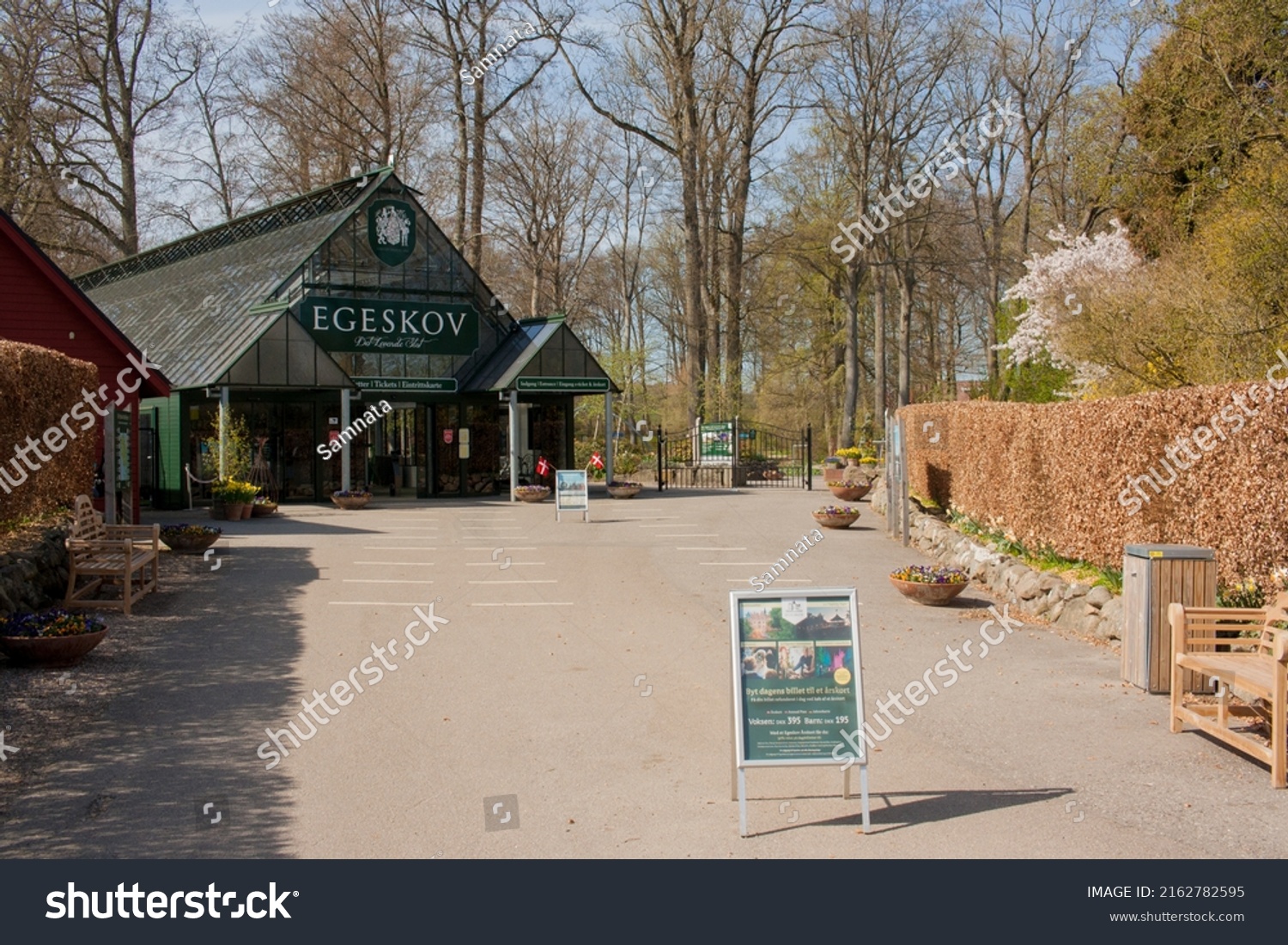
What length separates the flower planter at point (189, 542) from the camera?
60.0ft

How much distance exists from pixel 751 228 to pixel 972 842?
41.3 metres

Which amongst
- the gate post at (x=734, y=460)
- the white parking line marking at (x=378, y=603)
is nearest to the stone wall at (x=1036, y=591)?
the white parking line marking at (x=378, y=603)

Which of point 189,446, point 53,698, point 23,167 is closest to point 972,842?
point 53,698

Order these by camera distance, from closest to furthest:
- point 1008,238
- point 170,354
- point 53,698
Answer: point 53,698
point 170,354
point 1008,238

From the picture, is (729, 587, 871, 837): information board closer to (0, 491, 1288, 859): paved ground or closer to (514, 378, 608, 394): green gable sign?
(0, 491, 1288, 859): paved ground

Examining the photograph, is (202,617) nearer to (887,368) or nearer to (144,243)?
(144,243)

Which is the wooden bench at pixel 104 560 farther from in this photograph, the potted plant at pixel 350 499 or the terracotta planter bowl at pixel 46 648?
the potted plant at pixel 350 499

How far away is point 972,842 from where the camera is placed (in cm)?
602

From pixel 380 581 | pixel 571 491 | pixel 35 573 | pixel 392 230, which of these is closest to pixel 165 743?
pixel 35 573

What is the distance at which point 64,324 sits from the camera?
18828 mm

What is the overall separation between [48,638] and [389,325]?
22272mm

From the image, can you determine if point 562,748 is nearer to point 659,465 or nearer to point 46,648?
point 46,648

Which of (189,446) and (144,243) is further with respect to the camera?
(144,243)

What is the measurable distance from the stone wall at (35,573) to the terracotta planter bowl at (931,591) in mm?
9511
